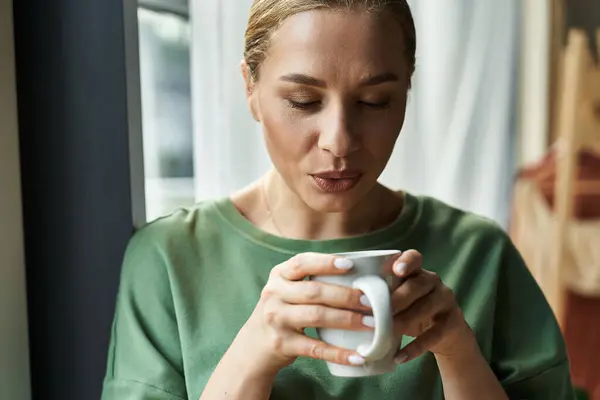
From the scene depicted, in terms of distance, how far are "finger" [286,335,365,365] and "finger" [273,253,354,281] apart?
6 cm

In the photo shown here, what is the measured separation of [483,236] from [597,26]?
93.4 inches

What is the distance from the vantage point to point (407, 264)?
2.17 ft

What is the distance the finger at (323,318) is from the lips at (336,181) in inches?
6.3

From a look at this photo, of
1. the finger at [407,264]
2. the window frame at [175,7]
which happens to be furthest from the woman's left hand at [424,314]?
the window frame at [175,7]

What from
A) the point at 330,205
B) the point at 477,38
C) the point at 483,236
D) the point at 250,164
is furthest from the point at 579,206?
the point at 330,205

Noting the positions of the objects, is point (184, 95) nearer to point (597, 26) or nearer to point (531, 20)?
point (531, 20)

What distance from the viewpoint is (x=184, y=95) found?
1.90 meters

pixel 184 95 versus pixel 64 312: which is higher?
pixel 184 95

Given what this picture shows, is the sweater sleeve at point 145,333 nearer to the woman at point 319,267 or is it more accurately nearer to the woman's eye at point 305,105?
the woman at point 319,267

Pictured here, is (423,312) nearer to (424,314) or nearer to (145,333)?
(424,314)

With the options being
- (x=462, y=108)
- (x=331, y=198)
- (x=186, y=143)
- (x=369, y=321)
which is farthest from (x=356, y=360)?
(x=462, y=108)

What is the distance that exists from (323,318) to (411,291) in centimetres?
9

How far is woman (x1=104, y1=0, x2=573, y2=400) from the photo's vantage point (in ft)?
2.35

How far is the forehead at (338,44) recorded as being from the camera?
2.43 ft
